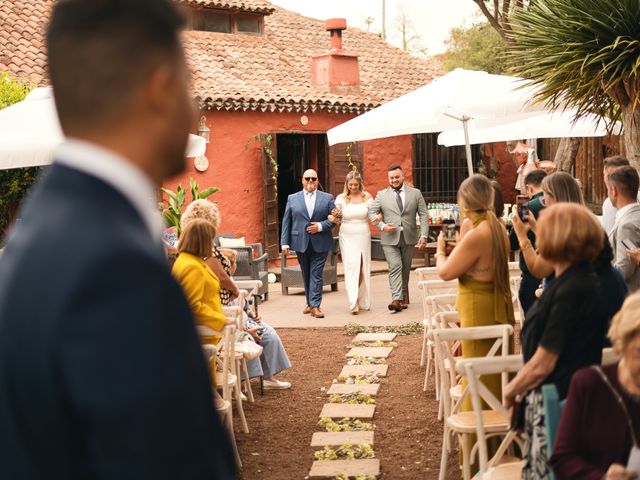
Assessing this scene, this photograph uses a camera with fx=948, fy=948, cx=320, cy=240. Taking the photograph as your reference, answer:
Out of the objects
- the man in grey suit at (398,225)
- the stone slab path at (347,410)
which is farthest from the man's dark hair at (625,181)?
the man in grey suit at (398,225)

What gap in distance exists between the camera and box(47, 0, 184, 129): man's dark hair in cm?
127

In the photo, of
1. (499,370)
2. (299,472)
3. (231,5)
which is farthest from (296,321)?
(231,5)

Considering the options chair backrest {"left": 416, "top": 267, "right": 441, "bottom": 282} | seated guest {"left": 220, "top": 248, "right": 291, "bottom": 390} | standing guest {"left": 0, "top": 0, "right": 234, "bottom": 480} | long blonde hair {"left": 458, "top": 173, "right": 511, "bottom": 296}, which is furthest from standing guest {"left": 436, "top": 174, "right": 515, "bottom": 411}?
standing guest {"left": 0, "top": 0, "right": 234, "bottom": 480}

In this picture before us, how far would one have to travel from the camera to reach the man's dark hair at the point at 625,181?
6.41 m

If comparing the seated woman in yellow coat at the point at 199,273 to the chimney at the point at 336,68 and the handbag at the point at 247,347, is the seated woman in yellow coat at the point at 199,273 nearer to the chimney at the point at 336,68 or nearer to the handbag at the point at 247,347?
the handbag at the point at 247,347

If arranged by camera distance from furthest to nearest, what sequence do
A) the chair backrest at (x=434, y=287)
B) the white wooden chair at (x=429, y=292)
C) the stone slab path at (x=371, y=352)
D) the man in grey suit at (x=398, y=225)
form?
the man in grey suit at (x=398, y=225) → the stone slab path at (x=371, y=352) → the chair backrest at (x=434, y=287) → the white wooden chair at (x=429, y=292)

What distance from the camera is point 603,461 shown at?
11.1 ft

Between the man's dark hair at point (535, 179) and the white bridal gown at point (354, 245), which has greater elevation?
the man's dark hair at point (535, 179)

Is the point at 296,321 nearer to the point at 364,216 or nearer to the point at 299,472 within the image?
the point at 364,216

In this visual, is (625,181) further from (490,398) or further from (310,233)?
(310,233)

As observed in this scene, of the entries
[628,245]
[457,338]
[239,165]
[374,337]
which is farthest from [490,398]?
[239,165]

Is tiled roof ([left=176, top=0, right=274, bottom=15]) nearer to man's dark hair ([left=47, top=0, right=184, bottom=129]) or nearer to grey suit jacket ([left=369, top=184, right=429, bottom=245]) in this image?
grey suit jacket ([left=369, top=184, right=429, bottom=245])

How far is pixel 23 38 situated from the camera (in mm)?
17953

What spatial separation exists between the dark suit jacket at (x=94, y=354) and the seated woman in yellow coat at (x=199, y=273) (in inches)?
194
